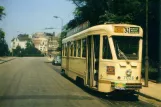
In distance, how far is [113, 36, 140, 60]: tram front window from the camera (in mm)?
13945

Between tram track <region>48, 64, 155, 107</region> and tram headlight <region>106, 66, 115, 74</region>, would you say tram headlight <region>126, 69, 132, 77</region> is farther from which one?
tram track <region>48, 64, 155, 107</region>

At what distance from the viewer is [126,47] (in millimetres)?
14023

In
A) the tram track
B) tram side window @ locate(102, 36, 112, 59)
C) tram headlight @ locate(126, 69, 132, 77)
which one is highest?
tram side window @ locate(102, 36, 112, 59)

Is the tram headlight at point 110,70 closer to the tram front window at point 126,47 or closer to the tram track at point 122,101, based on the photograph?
the tram front window at point 126,47

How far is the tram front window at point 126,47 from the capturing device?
549 inches

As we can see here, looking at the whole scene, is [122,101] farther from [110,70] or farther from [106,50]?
[106,50]

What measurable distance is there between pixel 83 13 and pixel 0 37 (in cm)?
4919

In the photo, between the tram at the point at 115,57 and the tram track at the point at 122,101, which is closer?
the tram track at the point at 122,101

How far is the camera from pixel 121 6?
1287 inches

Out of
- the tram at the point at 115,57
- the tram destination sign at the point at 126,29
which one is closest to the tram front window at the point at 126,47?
the tram at the point at 115,57

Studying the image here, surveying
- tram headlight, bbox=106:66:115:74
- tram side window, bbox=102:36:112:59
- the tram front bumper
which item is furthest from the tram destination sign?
the tram front bumper

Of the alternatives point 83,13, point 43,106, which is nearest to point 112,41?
point 43,106

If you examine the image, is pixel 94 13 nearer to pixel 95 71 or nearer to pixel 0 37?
pixel 95 71

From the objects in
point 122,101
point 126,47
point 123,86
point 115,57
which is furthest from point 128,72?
point 122,101
